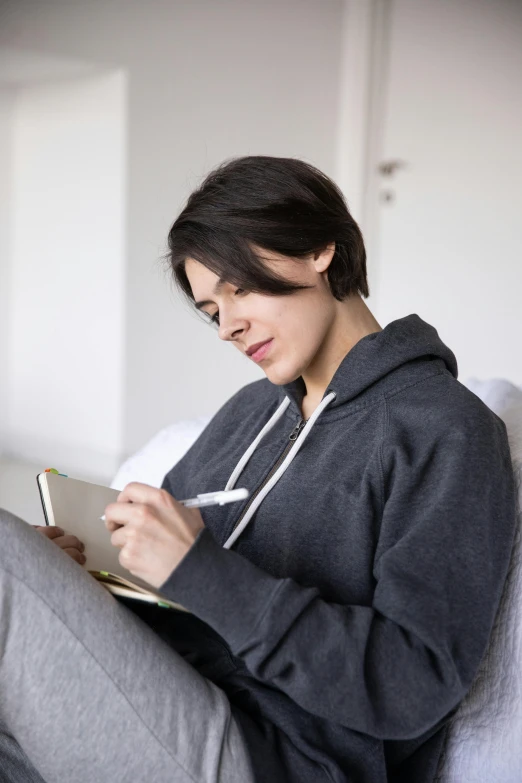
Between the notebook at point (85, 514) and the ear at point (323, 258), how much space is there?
0.42 meters

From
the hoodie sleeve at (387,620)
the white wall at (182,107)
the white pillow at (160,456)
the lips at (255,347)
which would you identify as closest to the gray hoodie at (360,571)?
the hoodie sleeve at (387,620)

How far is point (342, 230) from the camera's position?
110cm

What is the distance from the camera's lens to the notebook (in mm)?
1058

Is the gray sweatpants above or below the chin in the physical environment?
below

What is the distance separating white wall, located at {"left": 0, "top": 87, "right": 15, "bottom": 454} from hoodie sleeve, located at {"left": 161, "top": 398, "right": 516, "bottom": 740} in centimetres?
278

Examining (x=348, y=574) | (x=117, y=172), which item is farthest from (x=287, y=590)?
(x=117, y=172)

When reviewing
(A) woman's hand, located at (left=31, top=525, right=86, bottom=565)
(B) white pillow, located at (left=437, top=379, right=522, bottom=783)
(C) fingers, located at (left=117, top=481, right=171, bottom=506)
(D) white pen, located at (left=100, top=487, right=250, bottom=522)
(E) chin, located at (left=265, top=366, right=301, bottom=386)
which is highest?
(E) chin, located at (left=265, top=366, right=301, bottom=386)

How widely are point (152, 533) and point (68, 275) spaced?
8.83 ft

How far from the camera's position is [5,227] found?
336 cm

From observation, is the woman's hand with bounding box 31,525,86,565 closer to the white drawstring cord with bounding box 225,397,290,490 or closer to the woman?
the woman

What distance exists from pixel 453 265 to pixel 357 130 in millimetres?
752

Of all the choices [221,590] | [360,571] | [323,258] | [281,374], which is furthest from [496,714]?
[323,258]

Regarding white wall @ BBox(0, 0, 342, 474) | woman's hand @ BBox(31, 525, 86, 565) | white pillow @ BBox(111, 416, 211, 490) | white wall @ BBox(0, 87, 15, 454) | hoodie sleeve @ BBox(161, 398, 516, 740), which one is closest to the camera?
hoodie sleeve @ BBox(161, 398, 516, 740)

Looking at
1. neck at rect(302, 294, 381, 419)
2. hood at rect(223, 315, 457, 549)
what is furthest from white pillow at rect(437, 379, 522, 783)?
neck at rect(302, 294, 381, 419)
